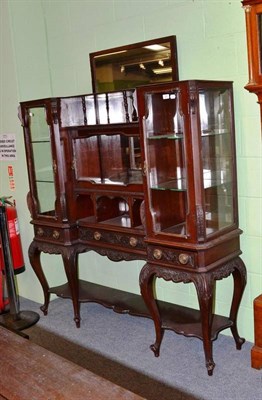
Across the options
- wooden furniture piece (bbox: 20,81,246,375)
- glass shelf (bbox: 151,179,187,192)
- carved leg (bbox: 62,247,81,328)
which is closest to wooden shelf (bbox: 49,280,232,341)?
wooden furniture piece (bbox: 20,81,246,375)

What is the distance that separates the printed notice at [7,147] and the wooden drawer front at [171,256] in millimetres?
1764

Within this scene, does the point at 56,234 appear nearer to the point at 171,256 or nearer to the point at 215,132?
the point at 171,256

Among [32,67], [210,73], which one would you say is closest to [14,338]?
[210,73]

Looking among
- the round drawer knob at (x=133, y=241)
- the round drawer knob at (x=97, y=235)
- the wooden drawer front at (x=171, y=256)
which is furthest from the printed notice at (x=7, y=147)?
the wooden drawer front at (x=171, y=256)

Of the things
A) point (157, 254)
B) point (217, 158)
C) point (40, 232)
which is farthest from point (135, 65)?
point (40, 232)

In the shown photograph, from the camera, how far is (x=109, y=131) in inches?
130

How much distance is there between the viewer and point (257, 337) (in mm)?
2873

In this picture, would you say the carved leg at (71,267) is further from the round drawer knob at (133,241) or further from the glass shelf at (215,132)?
the glass shelf at (215,132)

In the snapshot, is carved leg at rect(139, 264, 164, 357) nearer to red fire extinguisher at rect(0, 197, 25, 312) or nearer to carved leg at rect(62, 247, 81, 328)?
carved leg at rect(62, 247, 81, 328)

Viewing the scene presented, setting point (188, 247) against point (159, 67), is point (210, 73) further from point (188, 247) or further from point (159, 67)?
point (188, 247)

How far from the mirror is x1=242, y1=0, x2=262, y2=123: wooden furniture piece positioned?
0.70 meters

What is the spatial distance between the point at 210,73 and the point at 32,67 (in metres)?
1.65

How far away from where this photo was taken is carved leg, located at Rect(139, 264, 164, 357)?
9.89ft

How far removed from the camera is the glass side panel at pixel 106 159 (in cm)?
343
